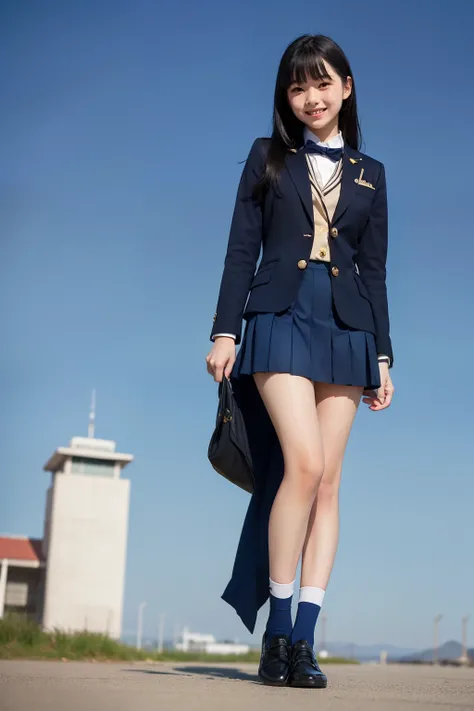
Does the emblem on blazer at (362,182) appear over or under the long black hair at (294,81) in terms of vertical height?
under

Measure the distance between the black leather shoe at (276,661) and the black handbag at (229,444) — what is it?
563mm

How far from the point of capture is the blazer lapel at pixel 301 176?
348cm

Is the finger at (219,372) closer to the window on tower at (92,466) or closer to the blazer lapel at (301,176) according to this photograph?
the blazer lapel at (301,176)

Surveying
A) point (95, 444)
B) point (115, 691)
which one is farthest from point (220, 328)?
point (95, 444)

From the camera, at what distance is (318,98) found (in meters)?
3.57

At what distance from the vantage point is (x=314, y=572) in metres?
3.33

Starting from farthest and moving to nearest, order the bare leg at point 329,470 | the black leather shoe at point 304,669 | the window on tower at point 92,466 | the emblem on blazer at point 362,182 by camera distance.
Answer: the window on tower at point 92,466 → the emblem on blazer at point 362,182 → the bare leg at point 329,470 → the black leather shoe at point 304,669

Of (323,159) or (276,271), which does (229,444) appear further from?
(323,159)

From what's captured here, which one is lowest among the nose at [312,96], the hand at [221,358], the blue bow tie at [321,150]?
the hand at [221,358]

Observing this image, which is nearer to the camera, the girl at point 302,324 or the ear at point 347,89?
the girl at point 302,324

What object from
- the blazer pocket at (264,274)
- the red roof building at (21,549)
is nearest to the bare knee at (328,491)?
the blazer pocket at (264,274)

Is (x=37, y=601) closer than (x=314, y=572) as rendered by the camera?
No

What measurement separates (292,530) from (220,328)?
796 millimetres

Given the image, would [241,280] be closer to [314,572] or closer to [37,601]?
[314,572]
